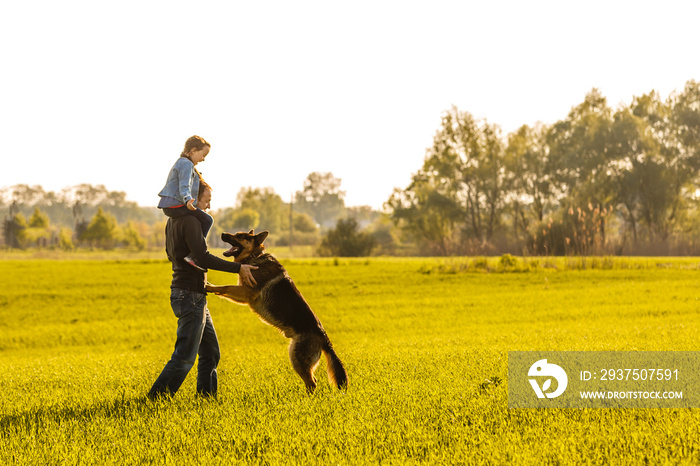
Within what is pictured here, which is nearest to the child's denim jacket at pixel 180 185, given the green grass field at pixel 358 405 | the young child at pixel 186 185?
the young child at pixel 186 185

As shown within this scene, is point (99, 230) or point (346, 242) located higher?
point (99, 230)

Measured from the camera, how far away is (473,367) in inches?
277

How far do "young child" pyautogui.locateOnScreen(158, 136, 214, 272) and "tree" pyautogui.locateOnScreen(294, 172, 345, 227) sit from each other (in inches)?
5952

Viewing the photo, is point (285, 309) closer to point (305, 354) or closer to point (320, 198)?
point (305, 354)

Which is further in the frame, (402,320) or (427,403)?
(402,320)

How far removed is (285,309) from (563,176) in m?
55.7

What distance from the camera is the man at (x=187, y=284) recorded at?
5660 millimetres

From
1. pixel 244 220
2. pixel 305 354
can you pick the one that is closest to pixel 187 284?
pixel 305 354

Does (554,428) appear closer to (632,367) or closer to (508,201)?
(632,367)

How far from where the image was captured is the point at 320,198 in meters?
161

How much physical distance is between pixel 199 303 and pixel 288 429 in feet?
5.66

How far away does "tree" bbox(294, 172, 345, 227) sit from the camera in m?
158

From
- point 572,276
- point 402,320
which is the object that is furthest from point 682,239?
point 402,320

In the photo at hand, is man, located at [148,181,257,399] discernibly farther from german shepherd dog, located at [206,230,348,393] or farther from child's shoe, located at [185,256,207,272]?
german shepherd dog, located at [206,230,348,393]
